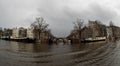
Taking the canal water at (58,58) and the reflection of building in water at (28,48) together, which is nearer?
the canal water at (58,58)

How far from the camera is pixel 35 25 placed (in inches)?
3935

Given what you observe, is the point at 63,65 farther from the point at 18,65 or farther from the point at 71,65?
the point at 18,65

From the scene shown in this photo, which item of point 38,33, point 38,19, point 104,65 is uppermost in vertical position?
point 38,19

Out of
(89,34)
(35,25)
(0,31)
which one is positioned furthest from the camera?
(0,31)

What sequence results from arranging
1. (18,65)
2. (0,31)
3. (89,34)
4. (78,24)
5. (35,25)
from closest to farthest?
(18,65) → (35,25) → (78,24) → (89,34) → (0,31)

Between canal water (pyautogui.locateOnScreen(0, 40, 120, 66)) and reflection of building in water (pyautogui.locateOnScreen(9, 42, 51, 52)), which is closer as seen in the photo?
canal water (pyautogui.locateOnScreen(0, 40, 120, 66))

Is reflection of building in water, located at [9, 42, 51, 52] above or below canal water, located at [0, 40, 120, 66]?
above

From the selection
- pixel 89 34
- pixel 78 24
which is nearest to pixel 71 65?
pixel 78 24

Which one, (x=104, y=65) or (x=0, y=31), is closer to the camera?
(x=104, y=65)

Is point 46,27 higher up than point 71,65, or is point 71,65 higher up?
point 46,27

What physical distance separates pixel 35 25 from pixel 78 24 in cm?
2588

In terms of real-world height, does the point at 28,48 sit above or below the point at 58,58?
above

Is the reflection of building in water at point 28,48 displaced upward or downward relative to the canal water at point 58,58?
upward

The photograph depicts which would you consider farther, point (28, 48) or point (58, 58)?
point (28, 48)
